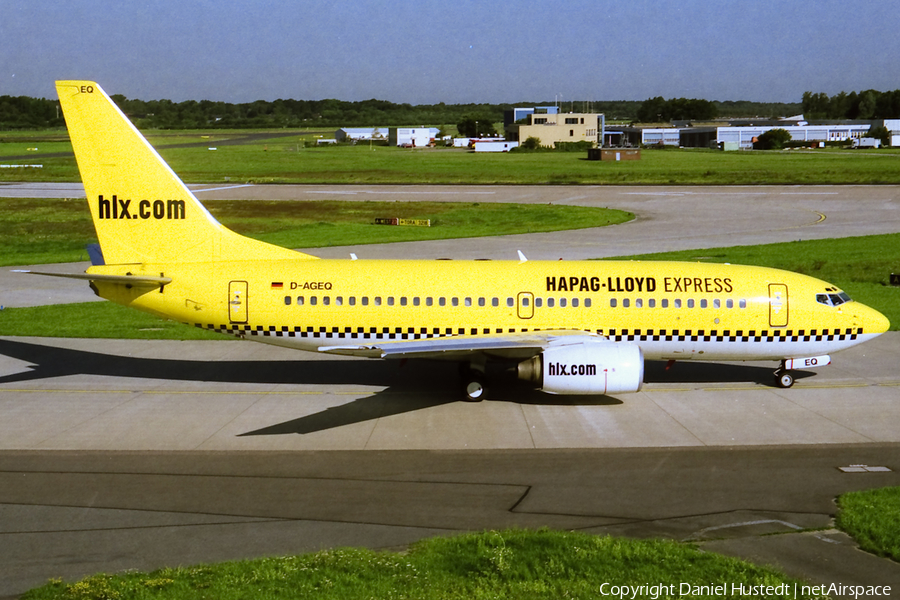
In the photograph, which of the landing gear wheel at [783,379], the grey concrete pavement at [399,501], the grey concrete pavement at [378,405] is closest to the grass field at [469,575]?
the grey concrete pavement at [399,501]

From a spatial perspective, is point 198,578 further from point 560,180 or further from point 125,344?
point 560,180

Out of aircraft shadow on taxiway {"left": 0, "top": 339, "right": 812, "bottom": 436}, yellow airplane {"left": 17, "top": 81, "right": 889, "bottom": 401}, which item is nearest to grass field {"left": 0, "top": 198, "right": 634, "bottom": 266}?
A: aircraft shadow on taxiway {"left": 0, "top": 339, "right": 812, "bottom": 436}

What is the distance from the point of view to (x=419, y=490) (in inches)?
798

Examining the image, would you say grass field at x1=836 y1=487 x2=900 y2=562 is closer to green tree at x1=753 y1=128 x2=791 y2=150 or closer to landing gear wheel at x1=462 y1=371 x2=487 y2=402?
landing gear wheel at x1=462 y1=371 x2=487 y2=402

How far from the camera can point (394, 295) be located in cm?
2792

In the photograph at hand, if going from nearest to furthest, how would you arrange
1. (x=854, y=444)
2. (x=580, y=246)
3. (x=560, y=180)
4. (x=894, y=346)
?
1. (x=854, y=444)
2. (x=894, y=346)
3. (x=580, y=246)
4. (x=560, y=180)

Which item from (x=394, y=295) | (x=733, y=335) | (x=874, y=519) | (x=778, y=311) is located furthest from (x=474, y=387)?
(x=874, y=519)

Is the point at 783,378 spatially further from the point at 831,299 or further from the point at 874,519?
the point at 874,519

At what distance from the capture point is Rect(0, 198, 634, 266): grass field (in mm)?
61938

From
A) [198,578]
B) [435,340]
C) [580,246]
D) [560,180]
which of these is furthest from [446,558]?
[560,180]

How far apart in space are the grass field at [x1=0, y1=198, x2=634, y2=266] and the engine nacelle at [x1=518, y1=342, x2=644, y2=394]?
3633 cm

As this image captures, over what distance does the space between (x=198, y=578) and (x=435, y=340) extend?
12.9 metres

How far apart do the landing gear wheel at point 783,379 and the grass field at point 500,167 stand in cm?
8243

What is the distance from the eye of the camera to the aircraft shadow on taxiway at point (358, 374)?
27.9 metres
